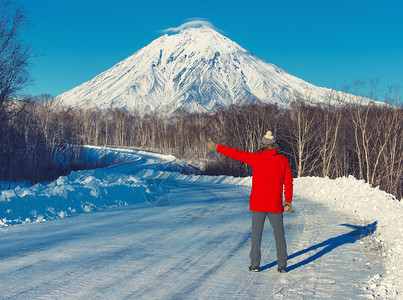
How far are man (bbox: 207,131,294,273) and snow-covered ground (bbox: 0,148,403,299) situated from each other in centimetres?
48

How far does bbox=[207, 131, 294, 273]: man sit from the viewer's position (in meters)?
5.34

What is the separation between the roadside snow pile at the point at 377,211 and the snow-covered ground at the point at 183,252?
32 millimetres

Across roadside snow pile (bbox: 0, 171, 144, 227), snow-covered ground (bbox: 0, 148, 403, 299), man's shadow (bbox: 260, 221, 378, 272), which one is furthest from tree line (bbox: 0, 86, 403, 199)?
man's shadow (bbox: 260, 221, 378, 272)

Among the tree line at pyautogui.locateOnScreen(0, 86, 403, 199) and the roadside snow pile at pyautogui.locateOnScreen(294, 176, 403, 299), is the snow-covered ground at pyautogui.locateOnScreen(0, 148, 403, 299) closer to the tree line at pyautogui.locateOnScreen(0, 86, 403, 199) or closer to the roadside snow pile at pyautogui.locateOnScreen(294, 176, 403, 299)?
the roadside snow pile at pyautogui.locateOnScreen(294, 176, 403, 299)

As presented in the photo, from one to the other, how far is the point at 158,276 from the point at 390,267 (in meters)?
3.40

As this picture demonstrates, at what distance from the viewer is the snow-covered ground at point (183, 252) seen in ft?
14.4

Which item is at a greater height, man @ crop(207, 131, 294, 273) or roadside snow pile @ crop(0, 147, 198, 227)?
man @ crop(207, 131, 294, 273)

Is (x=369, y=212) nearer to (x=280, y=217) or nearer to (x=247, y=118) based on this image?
(x=280, y=217)

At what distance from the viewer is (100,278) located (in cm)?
466

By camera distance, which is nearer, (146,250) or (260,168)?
(260,168)

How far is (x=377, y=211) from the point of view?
Answer: 33.7 feet

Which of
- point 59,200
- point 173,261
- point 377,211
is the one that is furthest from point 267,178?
point 59,200

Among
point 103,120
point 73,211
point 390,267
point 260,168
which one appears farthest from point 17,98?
point 103,120

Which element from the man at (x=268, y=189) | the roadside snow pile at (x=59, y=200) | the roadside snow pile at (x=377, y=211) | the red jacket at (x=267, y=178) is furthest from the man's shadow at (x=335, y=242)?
the roadside snow pile at (x=59, y=200)
